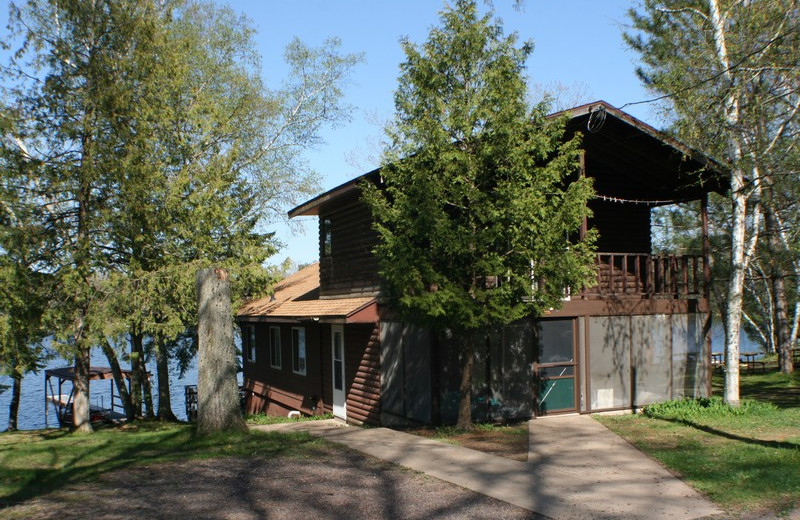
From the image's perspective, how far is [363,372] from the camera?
1606cm

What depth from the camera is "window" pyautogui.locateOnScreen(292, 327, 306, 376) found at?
20.1m

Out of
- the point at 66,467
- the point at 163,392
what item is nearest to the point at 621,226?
the point at 66,467

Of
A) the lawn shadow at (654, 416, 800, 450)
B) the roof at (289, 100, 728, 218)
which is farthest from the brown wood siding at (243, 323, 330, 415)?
the lawn shadow at (654, 416, 800, 450)

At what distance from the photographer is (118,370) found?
73.7ft

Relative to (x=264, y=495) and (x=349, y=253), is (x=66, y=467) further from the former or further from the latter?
(x=349, y=253)

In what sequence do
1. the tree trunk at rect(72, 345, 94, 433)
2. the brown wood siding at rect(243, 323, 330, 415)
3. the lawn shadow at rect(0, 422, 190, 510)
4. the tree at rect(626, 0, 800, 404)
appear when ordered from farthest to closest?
the brown wood siding at rect(243, 323, 330, 415) < the tree trunk at rect(72, 345, 94, 433) < the tree at rect(626, 0, 800, 404) < the lawn shadow at rect(0, 422, 190, 510)

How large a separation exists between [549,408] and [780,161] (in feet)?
22.1

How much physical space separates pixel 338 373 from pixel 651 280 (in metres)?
7.94

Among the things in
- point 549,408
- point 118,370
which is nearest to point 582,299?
point 549,408

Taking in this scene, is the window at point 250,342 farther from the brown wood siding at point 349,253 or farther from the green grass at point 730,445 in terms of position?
the green grass at point 730,445

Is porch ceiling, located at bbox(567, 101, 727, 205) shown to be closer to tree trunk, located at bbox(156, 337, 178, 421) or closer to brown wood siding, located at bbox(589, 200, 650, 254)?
brown wood siding, located at bbox(589, 200, 650, 254)

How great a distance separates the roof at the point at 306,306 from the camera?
48.7 feet

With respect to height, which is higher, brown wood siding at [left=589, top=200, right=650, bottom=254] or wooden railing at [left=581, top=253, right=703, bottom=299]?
brown wood siding at [left=589, top=200, right=650, bottom=254]

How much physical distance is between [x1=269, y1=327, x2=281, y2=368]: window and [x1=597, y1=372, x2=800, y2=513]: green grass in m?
11.4
